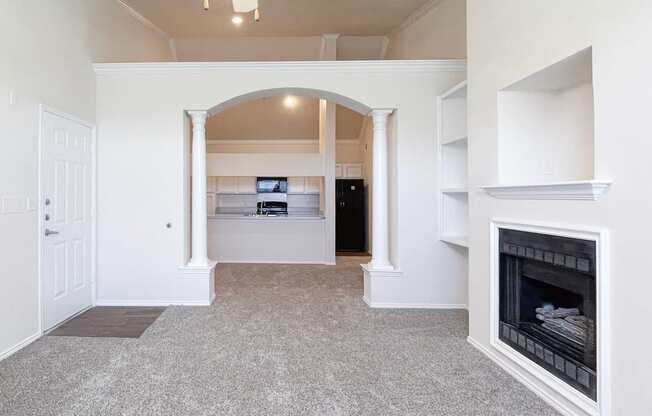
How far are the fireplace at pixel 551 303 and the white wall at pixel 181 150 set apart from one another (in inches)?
53.9

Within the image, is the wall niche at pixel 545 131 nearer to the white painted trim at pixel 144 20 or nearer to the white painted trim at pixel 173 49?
the white painted trim at pixel 144 20

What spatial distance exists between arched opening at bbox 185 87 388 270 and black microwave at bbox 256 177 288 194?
10cm

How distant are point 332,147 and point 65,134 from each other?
4111 mm

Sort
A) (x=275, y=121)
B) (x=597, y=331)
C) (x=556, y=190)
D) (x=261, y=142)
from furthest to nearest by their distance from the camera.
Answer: (x=261, y=142) < (x=275, y=121) < (x=556, y=190) < (x=597, y=331)

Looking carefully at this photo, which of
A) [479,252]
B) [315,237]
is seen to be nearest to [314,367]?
[479,252]

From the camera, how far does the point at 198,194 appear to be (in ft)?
13.0

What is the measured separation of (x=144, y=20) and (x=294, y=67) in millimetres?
2835

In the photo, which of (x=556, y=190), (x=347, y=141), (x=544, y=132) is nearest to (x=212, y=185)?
(x=347, y=141)

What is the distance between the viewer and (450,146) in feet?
12.5

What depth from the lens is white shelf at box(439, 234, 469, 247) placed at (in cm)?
342

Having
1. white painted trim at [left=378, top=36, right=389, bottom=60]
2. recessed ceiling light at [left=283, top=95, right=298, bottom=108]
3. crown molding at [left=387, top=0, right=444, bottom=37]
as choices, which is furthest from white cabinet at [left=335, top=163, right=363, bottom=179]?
crown molding at [left=387, top=0, right=444, bottom=37]

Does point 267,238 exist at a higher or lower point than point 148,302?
higher

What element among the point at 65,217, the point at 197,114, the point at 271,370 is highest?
the point at 197,114

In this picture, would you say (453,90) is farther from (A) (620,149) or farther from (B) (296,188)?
(B) (296,188)
